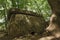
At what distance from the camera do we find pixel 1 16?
10938mm

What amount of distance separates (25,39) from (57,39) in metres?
1.12

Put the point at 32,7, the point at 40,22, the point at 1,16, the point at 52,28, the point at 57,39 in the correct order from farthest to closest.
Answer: the point at 32,7 → the point at 1,16 → the point at 40,22 → the point at 52,28 → the point at 57,39

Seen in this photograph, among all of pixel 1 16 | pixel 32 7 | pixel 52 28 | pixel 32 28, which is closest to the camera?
pixel 52 28

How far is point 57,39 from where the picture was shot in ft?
17.0

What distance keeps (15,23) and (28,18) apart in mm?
622

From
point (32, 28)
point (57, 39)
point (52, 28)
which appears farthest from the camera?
point (32, 28)

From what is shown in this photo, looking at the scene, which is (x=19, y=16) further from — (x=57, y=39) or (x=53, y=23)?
(x=57, y=39)

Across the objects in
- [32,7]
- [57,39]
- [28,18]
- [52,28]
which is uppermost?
[32,7]

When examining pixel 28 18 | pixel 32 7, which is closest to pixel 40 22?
pixel 28 18

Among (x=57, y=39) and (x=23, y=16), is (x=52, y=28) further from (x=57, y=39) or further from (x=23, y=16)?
(x=23, y=16)

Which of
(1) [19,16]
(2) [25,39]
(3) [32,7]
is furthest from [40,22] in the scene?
(3) [32,7]

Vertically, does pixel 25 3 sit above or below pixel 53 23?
above

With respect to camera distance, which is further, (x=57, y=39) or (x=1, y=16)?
(x=1, y=16)

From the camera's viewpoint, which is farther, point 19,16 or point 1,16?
point 1,16
